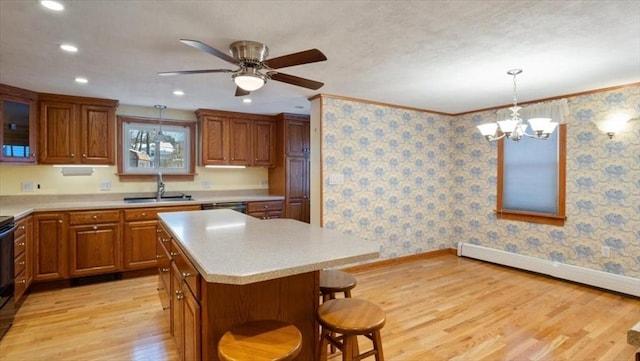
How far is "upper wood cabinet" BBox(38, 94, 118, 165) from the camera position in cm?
383

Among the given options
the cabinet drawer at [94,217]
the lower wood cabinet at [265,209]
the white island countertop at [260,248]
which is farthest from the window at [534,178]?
the cabinet drawer at [94,217]

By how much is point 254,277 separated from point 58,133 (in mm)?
4033

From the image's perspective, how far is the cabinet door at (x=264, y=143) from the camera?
17.0 ft

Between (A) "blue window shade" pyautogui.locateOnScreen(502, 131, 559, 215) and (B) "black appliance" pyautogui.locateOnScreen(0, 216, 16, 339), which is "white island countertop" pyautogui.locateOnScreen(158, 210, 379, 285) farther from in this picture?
(A) "blue window shade" pyautogui.locateOnScreen(502, 131, 559, 215)

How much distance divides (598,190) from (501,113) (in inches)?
57.8

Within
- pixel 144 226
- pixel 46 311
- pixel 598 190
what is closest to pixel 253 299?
pixel 46 311

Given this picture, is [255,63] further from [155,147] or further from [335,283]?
[155,147]

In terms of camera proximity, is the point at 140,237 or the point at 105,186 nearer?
the point at 140,237

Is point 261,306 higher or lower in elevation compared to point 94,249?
higher

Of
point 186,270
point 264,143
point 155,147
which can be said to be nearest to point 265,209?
point 264,143

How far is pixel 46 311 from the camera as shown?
3.07 m

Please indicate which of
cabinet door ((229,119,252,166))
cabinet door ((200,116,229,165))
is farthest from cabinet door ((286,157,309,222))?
cabinet door ((200,116,229,165))

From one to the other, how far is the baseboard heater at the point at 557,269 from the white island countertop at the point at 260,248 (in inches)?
136

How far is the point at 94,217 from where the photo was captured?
3.79 m
